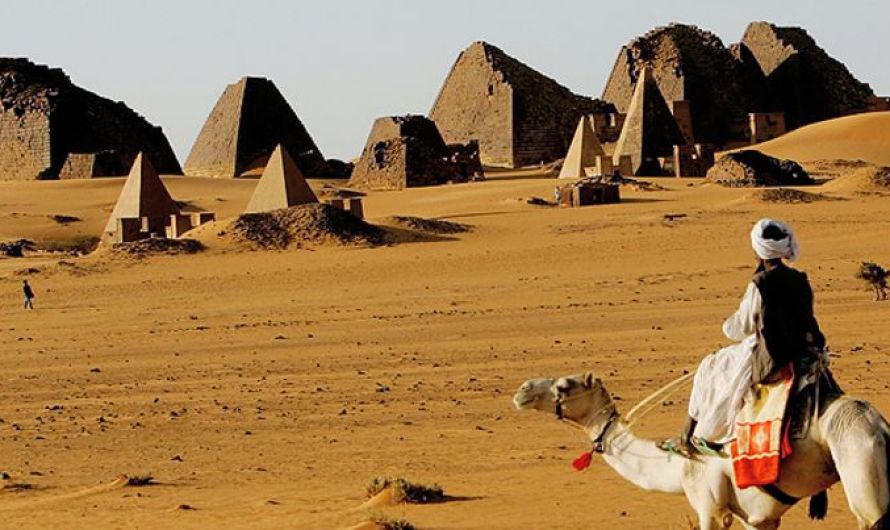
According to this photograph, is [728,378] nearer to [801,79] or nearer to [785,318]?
[785,318]

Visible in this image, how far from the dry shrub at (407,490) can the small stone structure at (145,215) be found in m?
21.1

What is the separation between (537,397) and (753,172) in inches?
1247

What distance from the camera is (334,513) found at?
30.5 feet

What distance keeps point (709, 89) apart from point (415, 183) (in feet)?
82.1

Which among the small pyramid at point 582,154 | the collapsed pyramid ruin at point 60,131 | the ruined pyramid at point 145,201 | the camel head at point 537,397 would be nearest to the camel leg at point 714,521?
the camel head at point 537,397

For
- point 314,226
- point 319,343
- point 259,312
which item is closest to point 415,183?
point 314,226

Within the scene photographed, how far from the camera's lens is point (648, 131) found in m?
50.0

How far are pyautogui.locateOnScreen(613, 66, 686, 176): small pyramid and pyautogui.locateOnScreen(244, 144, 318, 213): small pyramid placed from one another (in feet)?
58.7

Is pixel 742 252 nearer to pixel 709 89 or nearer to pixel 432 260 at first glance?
pixel 432 260

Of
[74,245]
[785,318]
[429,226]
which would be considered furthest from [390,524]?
[74,245]

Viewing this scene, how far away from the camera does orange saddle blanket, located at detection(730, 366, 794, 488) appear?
666 cm

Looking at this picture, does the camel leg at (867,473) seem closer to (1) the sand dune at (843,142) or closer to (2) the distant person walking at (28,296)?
(2) the distant person walking at (28,296)

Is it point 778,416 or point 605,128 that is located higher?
point 605,128

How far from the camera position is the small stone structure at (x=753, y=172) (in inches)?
1494
